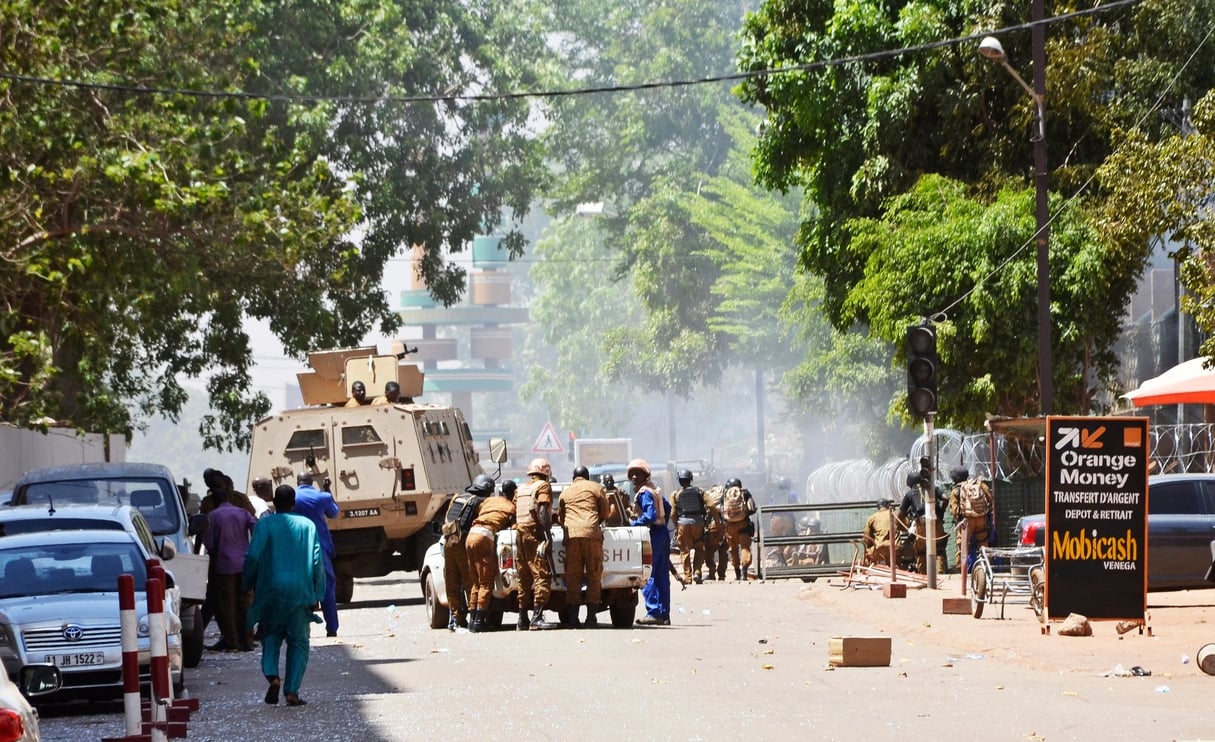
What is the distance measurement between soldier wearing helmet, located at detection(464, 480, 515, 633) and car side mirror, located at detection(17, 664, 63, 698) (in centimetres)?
644

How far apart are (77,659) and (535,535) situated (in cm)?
669

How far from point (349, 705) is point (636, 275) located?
67096 mm

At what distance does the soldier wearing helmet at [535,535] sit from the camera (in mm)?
19750

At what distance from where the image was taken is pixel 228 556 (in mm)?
19531

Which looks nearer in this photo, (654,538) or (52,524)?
(52,524)

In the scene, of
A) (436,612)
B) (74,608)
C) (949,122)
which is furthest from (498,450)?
(74,608)

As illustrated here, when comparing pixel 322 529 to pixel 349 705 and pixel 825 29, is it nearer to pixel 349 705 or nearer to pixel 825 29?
pixel 349 705

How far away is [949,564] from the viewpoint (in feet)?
104

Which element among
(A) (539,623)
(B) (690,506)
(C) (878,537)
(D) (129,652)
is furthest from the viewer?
(B) (690,506)

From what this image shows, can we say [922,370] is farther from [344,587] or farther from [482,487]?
[344,587]

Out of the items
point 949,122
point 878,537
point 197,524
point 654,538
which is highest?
point 949,122

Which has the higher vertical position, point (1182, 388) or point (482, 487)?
point (1182, 388)

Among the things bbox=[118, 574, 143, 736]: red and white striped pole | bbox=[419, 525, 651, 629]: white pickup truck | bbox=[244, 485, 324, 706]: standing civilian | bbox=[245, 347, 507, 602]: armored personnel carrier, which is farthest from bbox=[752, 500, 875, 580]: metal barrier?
bbox=[118, 574, 143, 736]: red and white striped pole

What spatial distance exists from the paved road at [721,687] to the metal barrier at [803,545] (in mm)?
9126
